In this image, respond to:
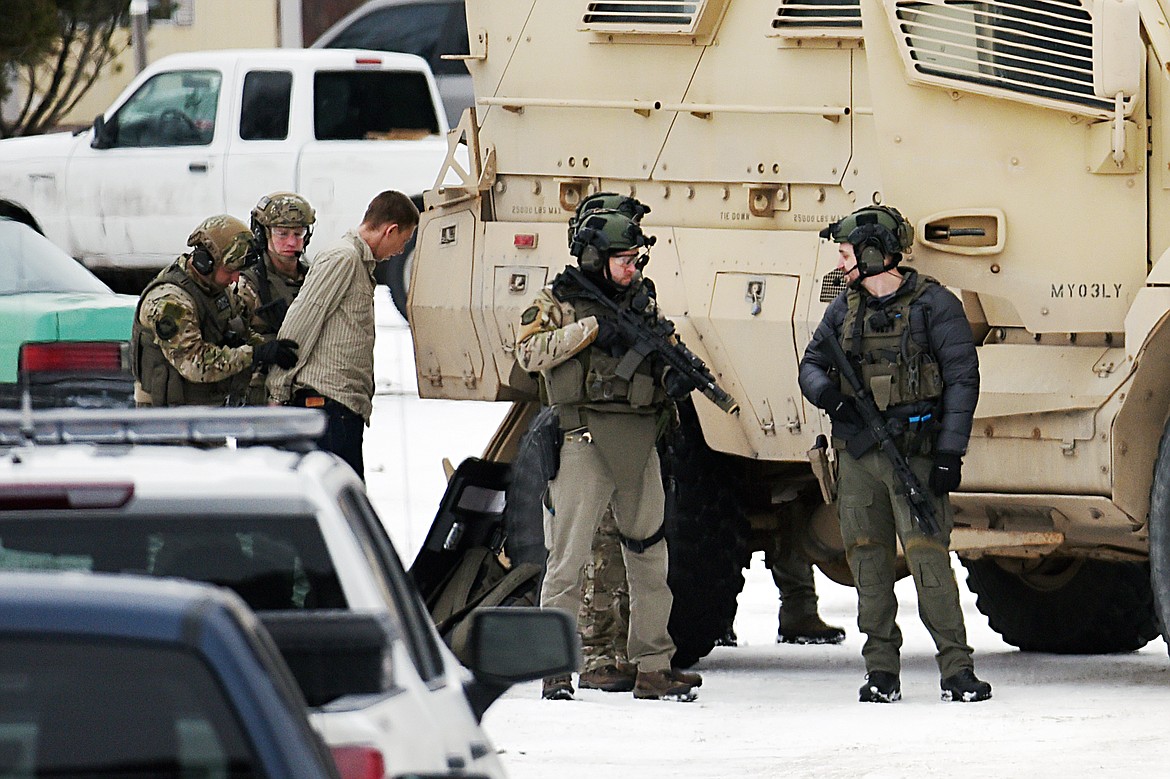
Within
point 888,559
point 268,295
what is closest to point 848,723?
point 888,559

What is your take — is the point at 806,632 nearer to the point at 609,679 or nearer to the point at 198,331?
the point at 609,679

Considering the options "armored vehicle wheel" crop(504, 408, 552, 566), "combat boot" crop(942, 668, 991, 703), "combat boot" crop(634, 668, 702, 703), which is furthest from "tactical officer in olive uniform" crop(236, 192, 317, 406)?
"combat boot" crop(942, 668, 991, 703)

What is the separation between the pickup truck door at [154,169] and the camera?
15766mm

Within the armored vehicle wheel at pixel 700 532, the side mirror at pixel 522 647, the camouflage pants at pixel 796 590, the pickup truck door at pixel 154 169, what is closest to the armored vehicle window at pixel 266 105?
the pickup truck door at pixel 154 169

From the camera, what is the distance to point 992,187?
7598 mm

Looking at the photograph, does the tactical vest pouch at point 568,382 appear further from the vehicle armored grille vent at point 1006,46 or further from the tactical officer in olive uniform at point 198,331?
the vehicle armored grille vent at point 1006,46

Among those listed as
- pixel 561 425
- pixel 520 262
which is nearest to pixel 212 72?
pixel 520 262

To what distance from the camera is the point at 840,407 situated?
7633 millimetres

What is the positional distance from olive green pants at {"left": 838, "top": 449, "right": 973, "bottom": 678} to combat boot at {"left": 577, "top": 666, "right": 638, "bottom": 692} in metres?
0.84

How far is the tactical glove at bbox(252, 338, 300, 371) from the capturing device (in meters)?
8.24

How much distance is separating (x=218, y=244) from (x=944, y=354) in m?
2.47

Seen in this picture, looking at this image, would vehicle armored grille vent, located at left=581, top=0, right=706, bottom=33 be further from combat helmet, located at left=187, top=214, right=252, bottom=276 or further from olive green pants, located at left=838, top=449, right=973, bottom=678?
olive green pants, located at left=838, top=449, right=973, bottom=678

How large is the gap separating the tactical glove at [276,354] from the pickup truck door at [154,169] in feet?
24.6

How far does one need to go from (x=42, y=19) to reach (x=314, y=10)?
313 inches
